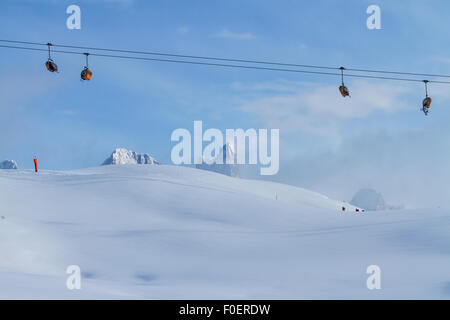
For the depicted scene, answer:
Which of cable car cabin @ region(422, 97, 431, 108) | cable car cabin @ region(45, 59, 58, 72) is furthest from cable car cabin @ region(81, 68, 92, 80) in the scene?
cable car cabin @ region(422, 97, 431, 108)

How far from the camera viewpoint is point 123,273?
47.4 feet

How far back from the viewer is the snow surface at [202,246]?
11867mm

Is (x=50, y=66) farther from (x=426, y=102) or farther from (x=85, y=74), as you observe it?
(x=426, y=102)

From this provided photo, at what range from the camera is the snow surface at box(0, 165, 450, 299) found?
11867 mm

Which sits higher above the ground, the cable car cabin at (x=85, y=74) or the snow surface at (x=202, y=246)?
the cable car cabin at (x=85, y=74)

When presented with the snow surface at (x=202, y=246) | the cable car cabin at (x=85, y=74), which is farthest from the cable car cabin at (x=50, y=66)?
the snow surface at (x=202, y=246)

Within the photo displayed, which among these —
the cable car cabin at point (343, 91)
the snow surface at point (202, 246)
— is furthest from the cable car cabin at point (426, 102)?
the snow surface at point (202, 246)

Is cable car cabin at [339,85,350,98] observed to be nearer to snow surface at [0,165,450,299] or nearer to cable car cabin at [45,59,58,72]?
snow surface at [0,165,450,299]

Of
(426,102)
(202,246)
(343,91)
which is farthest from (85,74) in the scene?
(426,102)

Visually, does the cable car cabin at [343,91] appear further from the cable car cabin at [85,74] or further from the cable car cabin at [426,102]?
the cable car cabin at [85,74]

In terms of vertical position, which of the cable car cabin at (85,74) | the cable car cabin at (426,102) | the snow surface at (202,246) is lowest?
the snow surface at (202,246)

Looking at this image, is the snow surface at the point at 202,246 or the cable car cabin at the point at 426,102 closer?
the snow surface at the point at 202,246

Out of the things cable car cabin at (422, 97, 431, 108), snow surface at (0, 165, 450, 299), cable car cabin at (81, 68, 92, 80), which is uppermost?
cable car cabin at (81, 68, 92, 80)
